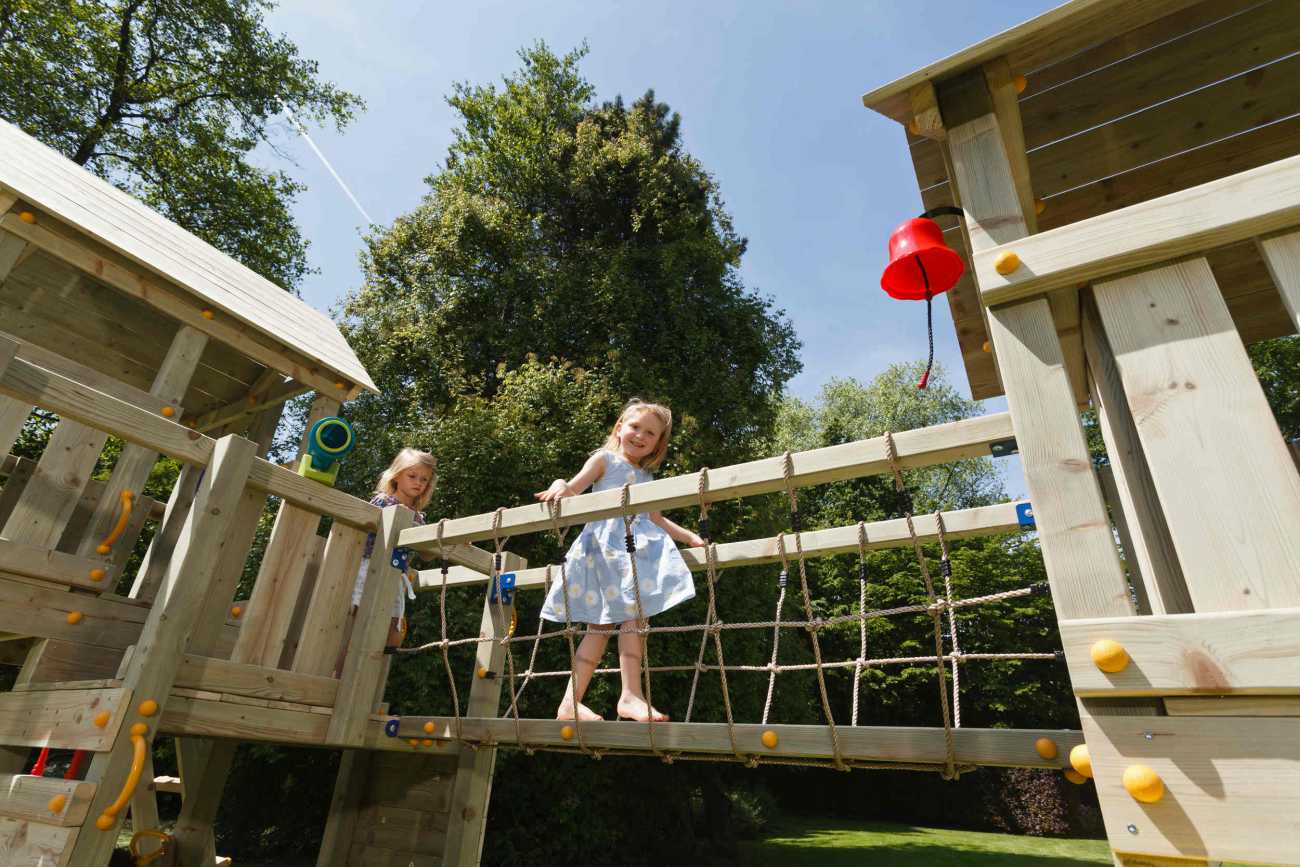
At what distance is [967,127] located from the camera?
1.85 m

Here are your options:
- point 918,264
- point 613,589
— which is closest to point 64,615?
point 613,589

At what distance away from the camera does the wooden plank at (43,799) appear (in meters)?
2.25

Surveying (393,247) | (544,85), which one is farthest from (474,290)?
(544,85)

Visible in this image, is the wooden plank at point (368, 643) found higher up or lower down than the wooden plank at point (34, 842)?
higher up

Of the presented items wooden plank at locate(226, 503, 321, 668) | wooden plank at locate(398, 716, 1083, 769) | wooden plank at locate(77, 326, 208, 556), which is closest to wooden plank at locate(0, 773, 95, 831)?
wooden plank at locate(226, 503, 321, 668)

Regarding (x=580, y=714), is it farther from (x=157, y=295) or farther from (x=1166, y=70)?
(x=157, y=295)

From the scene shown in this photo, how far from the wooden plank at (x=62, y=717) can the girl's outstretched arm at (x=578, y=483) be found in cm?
163

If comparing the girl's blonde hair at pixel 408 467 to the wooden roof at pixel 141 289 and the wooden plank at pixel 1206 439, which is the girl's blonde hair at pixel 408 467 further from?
the wooden plank at pixel 1206 439

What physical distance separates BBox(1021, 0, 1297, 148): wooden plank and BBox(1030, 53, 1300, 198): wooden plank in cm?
4

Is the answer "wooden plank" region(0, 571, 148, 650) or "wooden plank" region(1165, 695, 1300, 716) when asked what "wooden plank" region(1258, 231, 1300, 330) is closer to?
"wooden plank" region(1165, 695, 1300, 716)

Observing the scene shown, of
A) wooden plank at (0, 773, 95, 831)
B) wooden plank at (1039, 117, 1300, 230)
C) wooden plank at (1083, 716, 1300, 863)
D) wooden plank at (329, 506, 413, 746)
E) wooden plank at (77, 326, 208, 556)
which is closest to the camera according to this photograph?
wooden plank at (1083, 716, 1300, 863)

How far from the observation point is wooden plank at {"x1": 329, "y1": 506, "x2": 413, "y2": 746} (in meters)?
3.18

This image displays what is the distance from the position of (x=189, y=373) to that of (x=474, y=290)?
10138 millimetres

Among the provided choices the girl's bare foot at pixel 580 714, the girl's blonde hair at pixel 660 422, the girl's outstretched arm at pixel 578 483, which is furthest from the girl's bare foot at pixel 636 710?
the girl's blonde hair at pixel 660 422
